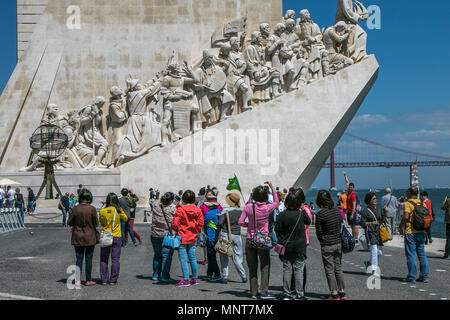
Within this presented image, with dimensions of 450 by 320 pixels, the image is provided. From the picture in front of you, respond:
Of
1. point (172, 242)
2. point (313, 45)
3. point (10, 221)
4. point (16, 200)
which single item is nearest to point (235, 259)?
point (172, 242)

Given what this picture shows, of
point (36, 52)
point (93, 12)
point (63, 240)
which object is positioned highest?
point (93, 12)

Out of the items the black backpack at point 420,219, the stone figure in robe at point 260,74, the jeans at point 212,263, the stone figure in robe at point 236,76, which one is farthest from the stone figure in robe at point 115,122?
the black backpack at point 420,219

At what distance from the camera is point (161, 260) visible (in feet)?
21.8

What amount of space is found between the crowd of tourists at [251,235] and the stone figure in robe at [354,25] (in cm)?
1080

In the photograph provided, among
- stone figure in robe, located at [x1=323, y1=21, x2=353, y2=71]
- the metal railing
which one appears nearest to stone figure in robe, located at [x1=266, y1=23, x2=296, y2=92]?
stone figure in robe, located at [x1=323, y1=21, x2=353, y2=71]

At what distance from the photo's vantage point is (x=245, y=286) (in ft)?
21.0

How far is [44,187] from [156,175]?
10.7 feet

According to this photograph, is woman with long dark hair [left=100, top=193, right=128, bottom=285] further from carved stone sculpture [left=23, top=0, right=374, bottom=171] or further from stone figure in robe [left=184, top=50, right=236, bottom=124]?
stone figure in robe [left=184, top=50, right=236, bottom=124]

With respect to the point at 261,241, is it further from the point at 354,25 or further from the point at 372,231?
the point at 354,25

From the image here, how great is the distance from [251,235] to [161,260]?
1.42m

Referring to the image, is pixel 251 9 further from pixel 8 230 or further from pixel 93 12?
pixel 8 230
